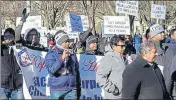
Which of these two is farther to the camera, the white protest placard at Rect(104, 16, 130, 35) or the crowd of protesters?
the white protest placard at Rect(104, 16, 130, 35)

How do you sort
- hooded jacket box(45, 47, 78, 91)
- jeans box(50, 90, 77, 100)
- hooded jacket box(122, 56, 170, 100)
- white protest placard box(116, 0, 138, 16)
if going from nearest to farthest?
1. hooded jacket box(122, 56, 170, 100)
2. hooded jacket box(45, 47, 78, 91)
3. jeans box(50, 90, 77, 100)
4. white protest placard box(116, 0, 138, 16)

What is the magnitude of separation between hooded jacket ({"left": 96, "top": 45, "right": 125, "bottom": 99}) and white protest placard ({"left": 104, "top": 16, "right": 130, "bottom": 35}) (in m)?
6.71

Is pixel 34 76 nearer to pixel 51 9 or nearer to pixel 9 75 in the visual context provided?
pixel 9 75

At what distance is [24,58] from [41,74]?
21.1 inches

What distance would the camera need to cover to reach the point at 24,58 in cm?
1174

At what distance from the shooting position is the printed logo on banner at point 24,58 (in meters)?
11.6

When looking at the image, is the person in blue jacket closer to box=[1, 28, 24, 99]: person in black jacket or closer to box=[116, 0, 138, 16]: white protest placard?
box=[1, 28, 24, 99]: person in black jacket

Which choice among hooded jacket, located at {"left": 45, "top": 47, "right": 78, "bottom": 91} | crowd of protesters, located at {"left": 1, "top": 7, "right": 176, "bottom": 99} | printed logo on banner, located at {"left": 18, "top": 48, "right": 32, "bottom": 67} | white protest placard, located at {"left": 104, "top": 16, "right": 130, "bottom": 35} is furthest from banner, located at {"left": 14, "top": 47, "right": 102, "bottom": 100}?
hooded jacket, located at {"left": 45, "top": 47, "right": 78, "bottom": 91}

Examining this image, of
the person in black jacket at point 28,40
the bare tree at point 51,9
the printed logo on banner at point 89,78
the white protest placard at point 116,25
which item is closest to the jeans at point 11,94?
the person in black jacket at point 28,40

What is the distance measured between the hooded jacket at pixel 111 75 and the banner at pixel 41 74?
370 cm

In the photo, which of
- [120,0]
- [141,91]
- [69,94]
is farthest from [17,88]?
[120,0]

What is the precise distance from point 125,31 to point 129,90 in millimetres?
8608

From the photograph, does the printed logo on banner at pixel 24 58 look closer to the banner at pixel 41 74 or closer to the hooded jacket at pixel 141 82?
the banner at pixel 41 74

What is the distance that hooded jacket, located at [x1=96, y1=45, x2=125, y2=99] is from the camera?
740cm
